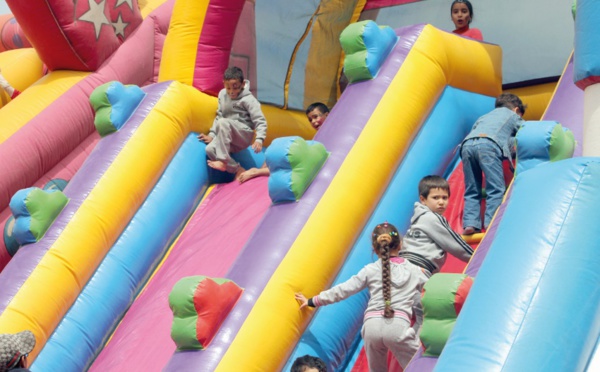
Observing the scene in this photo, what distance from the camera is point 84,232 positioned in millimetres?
5520

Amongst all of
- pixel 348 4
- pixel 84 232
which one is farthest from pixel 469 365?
pixel 348 4

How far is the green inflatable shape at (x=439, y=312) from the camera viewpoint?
11.7ft

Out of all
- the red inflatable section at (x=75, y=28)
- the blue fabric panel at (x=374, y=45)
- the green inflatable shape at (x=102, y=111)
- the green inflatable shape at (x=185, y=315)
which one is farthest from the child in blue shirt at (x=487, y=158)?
the red inflatable section at (x=75, y=28)

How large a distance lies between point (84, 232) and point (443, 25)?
2.91 metres

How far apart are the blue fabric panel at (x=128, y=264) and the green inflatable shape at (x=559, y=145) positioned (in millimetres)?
2414

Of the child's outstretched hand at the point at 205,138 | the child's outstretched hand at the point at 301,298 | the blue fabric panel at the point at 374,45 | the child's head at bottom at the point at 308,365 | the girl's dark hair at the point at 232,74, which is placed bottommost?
the child's outstretched hand at the point at 301,298

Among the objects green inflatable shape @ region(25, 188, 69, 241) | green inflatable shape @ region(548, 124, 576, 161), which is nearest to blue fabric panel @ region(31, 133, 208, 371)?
green inflatable shape @ region(25, 188, 69, 241)

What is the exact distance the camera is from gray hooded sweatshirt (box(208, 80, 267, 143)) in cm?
612

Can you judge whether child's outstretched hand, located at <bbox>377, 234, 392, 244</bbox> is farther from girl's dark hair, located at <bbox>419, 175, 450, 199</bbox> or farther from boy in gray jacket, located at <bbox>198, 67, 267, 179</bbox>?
boy in gray jacket, located at <bbox>198, 67, 267, 179</bbox>

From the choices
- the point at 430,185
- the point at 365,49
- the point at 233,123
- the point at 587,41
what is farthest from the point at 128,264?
the point at 587,41

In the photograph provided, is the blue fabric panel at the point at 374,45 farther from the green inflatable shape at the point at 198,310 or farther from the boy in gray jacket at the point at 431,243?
the green inflatable shape at the point at 198,310

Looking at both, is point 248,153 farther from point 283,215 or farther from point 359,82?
point 283,215

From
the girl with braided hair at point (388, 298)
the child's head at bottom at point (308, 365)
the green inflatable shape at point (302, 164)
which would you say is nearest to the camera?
the child's head at bottom at point (308, 365)

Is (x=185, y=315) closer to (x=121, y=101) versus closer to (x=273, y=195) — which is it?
(x=273, y=195)
